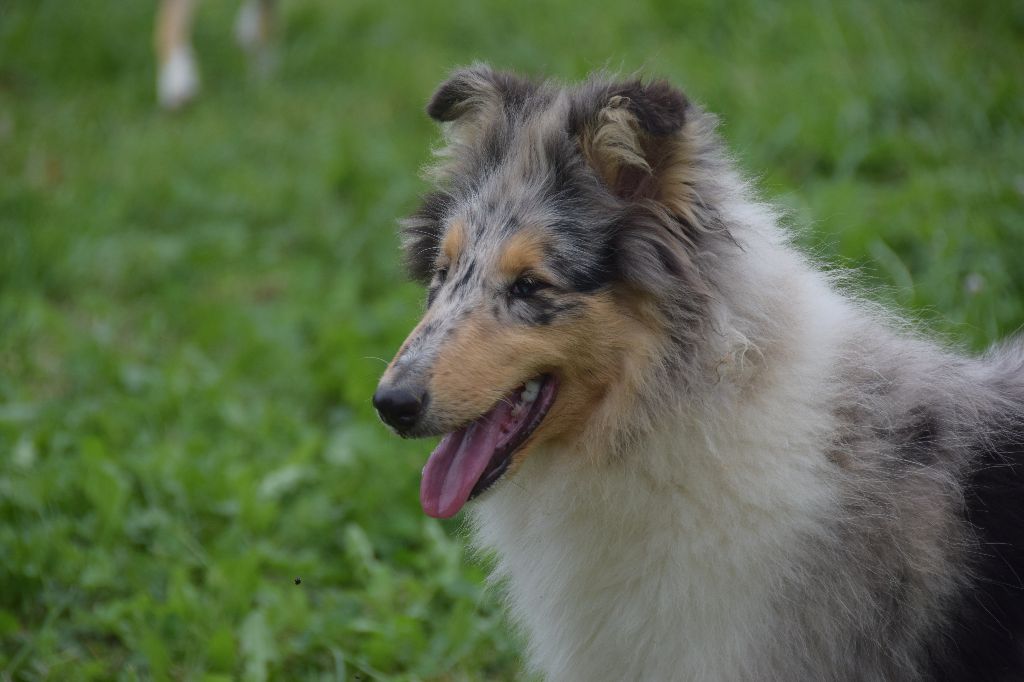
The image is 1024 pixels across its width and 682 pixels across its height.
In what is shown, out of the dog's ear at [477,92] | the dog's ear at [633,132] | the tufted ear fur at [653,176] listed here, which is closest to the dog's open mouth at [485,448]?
the tufted ear fur at [653,176]

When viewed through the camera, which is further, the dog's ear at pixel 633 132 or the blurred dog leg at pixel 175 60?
the blurred dog leg at pixel 175 60

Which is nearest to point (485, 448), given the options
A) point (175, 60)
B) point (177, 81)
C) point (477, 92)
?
Result: point (477, 92)

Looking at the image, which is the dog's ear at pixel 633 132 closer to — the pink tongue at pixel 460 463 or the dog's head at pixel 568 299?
the dog's head at pixel 568 299

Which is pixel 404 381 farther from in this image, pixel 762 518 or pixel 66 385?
pixel 66 385

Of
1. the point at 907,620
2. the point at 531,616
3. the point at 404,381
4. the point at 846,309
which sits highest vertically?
the point at 846,309

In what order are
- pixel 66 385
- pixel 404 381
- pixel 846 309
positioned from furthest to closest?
pixel 66 385 → pixel 846 309 → pixel 404 381

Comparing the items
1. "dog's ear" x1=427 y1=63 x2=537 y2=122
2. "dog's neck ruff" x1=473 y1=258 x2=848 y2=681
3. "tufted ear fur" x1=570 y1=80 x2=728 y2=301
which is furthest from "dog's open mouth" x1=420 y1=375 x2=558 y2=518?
"dog's ear" x1=427 y1=63 x2=537 y2=122

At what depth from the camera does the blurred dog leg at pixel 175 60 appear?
822cm

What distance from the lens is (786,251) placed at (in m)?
2.78

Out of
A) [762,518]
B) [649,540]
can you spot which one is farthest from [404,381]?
[762,518]

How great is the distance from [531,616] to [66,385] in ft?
10.7

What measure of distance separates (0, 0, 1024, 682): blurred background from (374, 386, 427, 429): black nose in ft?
4.37

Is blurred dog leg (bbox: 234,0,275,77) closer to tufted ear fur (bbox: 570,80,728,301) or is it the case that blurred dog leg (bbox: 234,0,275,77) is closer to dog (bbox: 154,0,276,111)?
dog (bbox: 154,0,276,111)

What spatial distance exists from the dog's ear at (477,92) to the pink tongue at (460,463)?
35.8 inches
